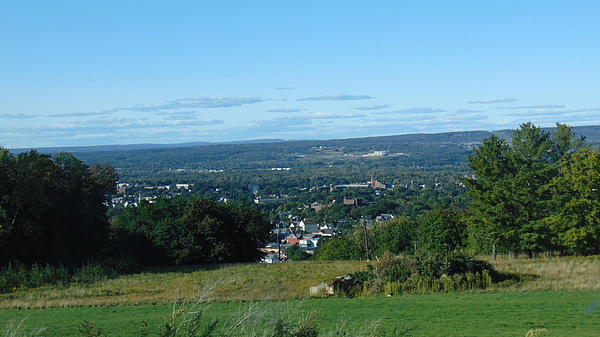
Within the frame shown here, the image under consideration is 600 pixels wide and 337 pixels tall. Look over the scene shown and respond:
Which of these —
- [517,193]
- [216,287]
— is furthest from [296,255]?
[216,287]

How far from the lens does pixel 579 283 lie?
754 inches

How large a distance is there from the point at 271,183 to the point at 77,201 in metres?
139

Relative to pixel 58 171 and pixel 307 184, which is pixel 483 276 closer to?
pixel 58 171

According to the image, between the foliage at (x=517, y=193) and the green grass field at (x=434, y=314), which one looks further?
the foliage at (x=517, y=193)

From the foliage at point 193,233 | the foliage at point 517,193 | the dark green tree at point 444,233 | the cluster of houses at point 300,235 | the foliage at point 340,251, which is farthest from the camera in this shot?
the cluster of houses at point 300,235

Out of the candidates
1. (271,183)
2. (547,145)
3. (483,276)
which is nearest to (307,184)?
(271,183)

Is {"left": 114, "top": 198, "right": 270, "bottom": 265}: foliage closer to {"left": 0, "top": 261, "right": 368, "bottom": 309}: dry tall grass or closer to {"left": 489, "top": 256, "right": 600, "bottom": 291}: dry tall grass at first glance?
{"left": 0, "top": 261, "right": 368, "bottom": 309}: dry tall grass

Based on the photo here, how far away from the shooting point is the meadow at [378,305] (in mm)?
12555

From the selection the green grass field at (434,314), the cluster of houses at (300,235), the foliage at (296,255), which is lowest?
the cluster of houses at (300,235)

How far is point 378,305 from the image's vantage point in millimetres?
16922

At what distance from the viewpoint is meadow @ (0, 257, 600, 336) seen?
41.2ft

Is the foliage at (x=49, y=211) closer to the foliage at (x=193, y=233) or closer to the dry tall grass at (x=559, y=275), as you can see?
the foliage at (x=193, y=233)

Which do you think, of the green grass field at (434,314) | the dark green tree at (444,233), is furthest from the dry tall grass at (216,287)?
the dark green tree at (444,233)

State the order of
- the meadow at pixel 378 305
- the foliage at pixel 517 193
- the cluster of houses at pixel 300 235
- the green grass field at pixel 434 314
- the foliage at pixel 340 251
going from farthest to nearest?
the cluster of houses at pixel 300 235 → the foliage at pixel 340 251 → the foliage at pixel 517 193 → the meadow at pixel 378 305 → the green grass field at pixel 434 314
